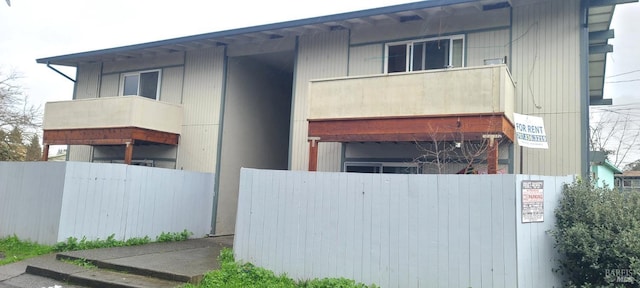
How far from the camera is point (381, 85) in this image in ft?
33.7

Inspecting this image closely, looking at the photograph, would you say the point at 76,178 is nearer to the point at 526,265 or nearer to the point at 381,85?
the point at 381,85

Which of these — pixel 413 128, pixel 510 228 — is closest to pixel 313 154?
pixel 413 128

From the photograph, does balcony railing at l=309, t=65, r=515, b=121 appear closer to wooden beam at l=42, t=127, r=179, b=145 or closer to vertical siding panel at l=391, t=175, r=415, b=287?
vertical siding panel at l=391, t=175, r=415, b=287

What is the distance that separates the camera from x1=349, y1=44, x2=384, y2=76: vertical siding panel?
11.9 metres

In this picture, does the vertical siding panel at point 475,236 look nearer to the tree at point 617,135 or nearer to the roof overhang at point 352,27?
the roof overhang at point 352,27

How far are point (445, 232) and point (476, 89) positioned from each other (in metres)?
3.87

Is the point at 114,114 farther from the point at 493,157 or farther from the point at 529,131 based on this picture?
the point at 529,131

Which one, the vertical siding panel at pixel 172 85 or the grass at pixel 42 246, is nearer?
the grass at pixel 42 246

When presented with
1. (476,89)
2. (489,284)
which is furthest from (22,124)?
(489,284)

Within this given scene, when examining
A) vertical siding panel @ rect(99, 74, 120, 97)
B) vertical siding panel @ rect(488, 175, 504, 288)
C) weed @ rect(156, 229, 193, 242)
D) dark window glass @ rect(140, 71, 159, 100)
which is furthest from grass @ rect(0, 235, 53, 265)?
vertical siding panel @ rect(488, 175, 504, 288)

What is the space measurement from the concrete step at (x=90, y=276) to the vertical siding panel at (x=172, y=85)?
23.9ft

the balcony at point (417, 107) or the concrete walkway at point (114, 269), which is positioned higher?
the balcony at point (417, 107)

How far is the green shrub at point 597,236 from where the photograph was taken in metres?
5.91

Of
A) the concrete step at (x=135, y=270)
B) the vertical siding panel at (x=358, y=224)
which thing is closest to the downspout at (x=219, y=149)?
the concrete step at (x=135, y=270)
